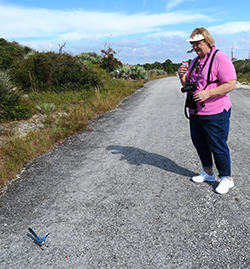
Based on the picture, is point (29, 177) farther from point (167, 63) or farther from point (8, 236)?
point (167, 63)

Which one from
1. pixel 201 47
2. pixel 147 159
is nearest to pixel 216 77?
pixel 201 47

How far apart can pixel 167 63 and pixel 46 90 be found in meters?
A: 32.4

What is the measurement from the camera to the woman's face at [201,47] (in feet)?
8.17

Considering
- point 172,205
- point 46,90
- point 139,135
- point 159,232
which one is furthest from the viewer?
point 46,90

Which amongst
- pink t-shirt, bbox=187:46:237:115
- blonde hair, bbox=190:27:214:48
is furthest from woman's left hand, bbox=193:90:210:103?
blonde hair, bbox=190:27:214:48

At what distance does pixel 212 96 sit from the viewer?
97.3 inches

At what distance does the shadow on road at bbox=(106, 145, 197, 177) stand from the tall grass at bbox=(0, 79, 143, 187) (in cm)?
159

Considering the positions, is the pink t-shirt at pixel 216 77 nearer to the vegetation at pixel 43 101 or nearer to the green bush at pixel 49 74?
the vegetation at pixel 43 101

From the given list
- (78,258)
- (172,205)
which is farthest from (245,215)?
(78,258)

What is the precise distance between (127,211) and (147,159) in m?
1.56

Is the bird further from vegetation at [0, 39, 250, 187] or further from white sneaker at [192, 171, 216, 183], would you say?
white sneaker at [192, 171, 216, 183]

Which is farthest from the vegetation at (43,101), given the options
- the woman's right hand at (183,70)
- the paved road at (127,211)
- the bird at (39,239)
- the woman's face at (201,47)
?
the woman's face at (201,47)

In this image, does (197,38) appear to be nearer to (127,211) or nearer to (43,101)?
(127,211)

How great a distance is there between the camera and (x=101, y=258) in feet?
6.77
